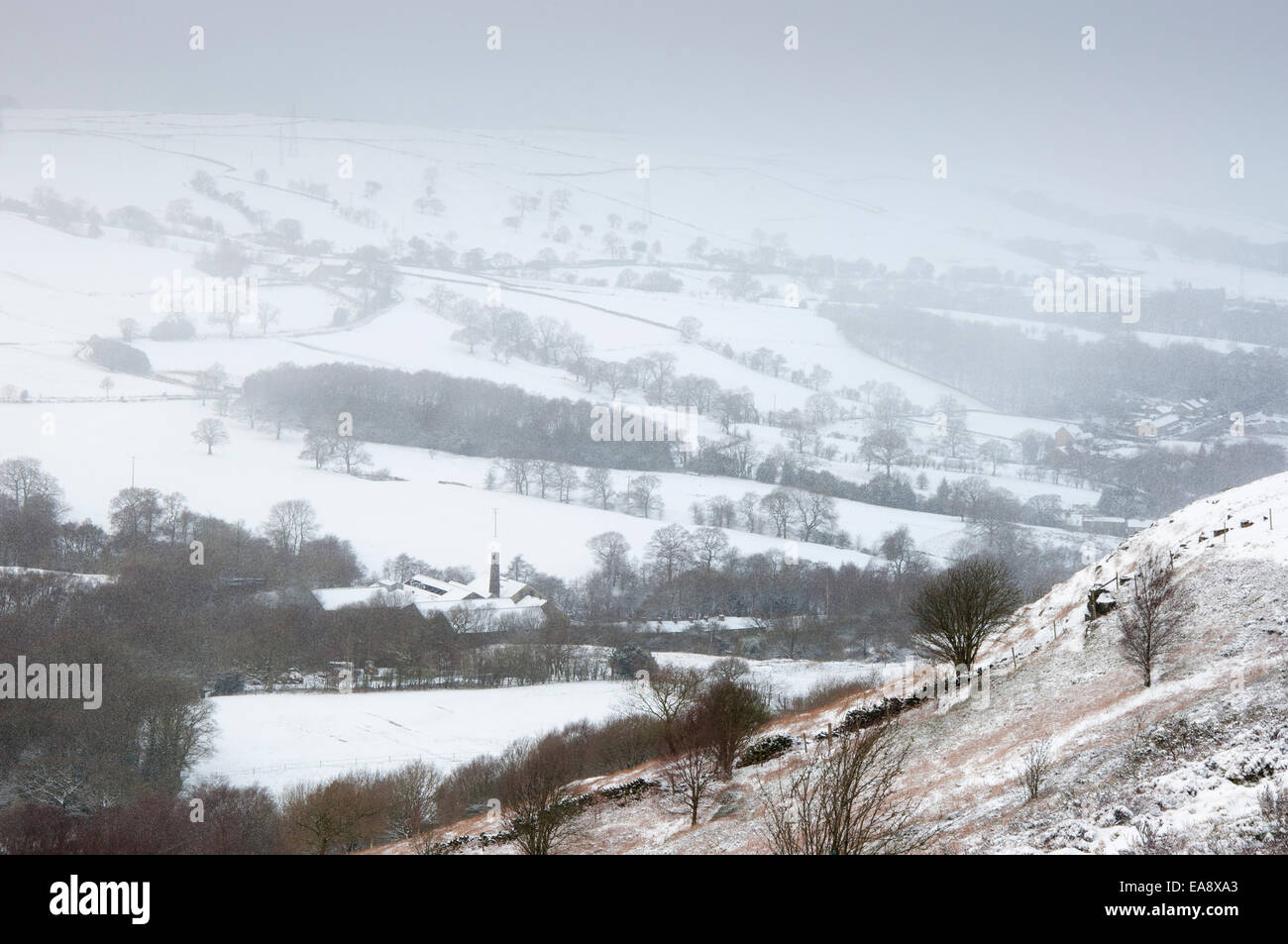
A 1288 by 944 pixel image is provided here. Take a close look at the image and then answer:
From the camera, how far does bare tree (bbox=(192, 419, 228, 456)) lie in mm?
82688

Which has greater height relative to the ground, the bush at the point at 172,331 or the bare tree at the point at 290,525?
the bush at the point at 172,331

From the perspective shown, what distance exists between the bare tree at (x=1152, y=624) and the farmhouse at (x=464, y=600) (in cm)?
4360

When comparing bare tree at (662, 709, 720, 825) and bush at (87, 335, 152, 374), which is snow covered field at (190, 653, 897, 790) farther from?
bush at (87, 335, 152, 374)

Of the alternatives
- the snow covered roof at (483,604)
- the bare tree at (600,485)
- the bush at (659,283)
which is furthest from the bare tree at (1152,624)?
the bush at (659,283)

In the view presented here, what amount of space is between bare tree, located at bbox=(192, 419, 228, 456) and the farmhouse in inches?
1232

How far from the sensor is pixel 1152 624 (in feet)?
62.1

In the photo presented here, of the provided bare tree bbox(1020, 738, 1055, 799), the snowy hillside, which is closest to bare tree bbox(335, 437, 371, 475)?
the snowy hillside

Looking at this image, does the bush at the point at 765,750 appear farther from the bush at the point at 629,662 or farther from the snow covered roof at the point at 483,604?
the snow covered roof at the point at 483,604

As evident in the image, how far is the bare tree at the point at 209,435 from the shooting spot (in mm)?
82688

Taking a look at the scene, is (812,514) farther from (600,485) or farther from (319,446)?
(319,446)

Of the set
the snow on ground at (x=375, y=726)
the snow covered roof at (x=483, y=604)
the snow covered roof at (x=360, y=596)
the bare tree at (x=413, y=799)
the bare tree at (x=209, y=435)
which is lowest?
the snow on ground at (x=375, y=726)

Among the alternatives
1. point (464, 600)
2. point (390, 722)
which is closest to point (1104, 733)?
point (390, 722)
